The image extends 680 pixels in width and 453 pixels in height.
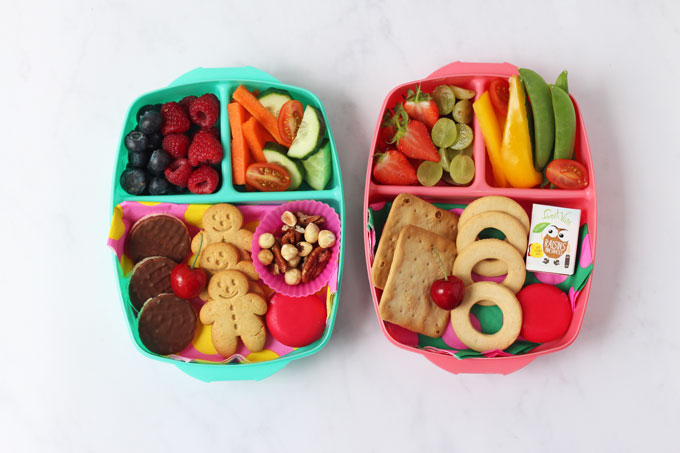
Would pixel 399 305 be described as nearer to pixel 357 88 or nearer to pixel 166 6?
pixel 357 88

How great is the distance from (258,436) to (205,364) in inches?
14.1

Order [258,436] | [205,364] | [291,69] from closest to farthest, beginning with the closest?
1. [205,364]
2. [258,436]
3. [291,69]

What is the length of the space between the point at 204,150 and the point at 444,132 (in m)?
0.73

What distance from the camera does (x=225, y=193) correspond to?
61.3 inches

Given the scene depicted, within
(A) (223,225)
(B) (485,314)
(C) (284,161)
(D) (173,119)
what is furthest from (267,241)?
(B) (485,314)

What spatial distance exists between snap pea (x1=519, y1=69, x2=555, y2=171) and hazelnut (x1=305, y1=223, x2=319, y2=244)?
706 mm

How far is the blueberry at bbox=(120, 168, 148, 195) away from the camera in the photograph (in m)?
1.51

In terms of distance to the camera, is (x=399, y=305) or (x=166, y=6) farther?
(x=166, y=6)

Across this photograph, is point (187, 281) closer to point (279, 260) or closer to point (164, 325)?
point (164, 325)

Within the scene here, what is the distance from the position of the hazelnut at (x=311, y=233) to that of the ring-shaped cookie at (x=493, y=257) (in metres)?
0.42

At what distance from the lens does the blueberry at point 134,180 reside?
59.5 inches

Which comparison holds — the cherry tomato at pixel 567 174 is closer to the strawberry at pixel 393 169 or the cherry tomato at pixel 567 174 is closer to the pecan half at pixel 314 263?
the strawberry at pixel 393 169

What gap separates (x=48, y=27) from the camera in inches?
70.8

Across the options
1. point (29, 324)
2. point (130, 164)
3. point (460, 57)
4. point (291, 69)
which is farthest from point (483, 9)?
point (29, 324)
